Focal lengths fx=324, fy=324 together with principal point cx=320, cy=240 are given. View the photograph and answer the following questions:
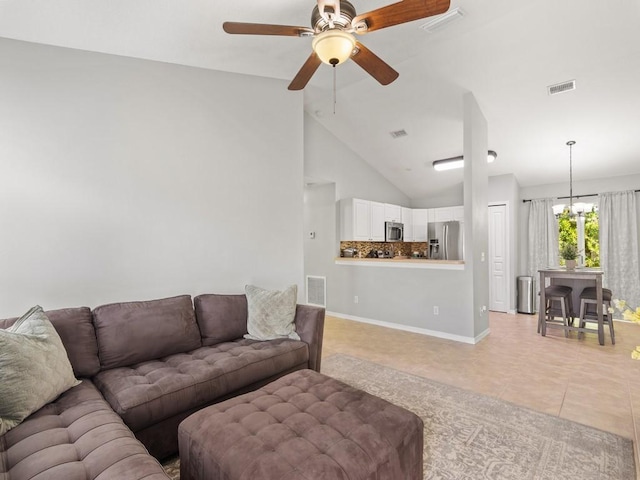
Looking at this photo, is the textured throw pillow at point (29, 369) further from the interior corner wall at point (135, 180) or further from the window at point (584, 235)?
the window at point (584, 235)

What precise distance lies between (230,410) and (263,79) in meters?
3.40

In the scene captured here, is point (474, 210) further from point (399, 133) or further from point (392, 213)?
point (392, 213)

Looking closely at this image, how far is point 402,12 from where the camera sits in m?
1.76

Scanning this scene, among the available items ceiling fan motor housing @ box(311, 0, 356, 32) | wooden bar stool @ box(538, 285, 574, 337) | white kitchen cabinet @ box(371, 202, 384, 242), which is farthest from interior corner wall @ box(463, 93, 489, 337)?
ceiling fan motor housing @ box(311, 0, 356, 32)

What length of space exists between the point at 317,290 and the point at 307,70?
4325 millimetres

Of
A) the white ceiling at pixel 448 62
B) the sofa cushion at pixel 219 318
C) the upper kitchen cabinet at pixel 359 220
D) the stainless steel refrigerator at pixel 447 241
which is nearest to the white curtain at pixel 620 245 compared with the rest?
the white ceiling at pixel 448 62

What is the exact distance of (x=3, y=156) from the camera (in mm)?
2271

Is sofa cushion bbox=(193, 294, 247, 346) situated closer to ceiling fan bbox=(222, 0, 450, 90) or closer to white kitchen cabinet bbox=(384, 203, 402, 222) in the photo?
ceiling fan bbox=(222, 0, 450, 90)

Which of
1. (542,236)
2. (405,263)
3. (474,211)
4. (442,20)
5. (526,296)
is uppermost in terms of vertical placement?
(442,20)

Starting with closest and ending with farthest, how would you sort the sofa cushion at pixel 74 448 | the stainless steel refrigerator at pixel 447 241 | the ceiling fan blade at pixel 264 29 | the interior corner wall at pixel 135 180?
the sofa cushion at pixel 74 448, the ceiling fan blade at pixel 264 29, the interior corner wall at pixel 135 180, the stainless steel refrigerator at pixel 447 241

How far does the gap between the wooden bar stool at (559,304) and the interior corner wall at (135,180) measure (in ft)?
12.1

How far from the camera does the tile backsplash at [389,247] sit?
603 centimetres

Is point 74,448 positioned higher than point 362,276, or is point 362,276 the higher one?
point 362,276

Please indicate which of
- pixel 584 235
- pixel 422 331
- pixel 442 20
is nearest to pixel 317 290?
pixel 422 331
